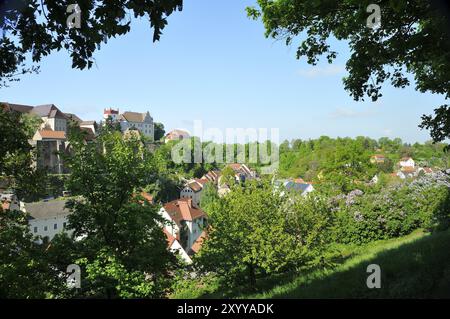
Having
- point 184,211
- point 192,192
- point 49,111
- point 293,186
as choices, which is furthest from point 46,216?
point 49,111

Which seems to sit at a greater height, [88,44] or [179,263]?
[88,44]

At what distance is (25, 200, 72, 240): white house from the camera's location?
4812 centimetres

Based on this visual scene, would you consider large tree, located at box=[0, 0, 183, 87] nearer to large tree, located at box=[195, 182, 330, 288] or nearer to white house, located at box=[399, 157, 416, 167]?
large tree, located at box=[195, 182, 330, 288]

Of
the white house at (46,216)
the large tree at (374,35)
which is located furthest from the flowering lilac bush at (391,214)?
the white house at (46,216)

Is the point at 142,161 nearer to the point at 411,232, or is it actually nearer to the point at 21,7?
the point at 21,7

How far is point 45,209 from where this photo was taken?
50125 mm

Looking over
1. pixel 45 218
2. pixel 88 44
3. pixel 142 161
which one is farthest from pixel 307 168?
pixel 88 44

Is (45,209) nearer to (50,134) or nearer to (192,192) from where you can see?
(192,192)

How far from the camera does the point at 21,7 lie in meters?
4.84

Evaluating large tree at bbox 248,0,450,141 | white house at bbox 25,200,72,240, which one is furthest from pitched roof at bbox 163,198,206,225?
large tree at bbox 248,0,450,141

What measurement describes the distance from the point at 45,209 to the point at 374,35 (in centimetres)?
5280

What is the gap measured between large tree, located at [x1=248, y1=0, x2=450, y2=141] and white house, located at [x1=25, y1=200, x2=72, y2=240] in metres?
46.5

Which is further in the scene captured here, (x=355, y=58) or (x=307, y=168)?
(x=307, y=168)

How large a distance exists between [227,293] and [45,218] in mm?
44008
